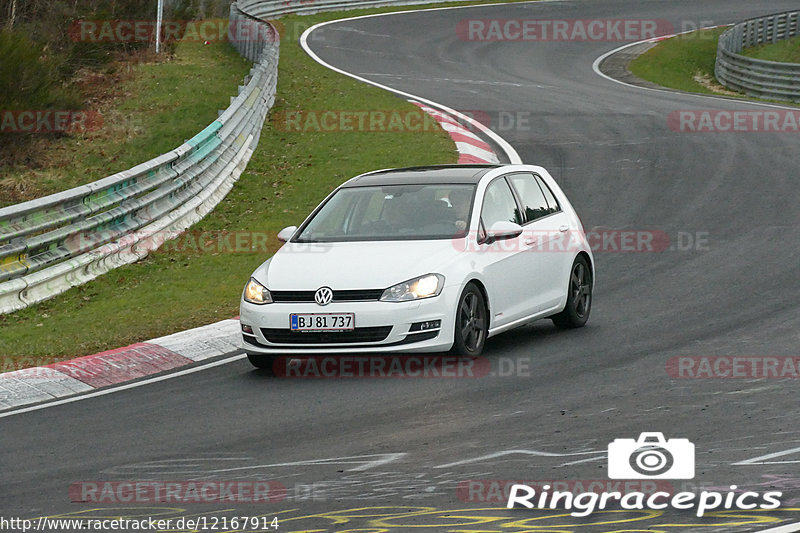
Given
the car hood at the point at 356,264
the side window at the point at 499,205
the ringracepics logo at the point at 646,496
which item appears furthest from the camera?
the side window at the point at 499,205

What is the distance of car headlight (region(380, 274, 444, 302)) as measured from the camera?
32.8 ft

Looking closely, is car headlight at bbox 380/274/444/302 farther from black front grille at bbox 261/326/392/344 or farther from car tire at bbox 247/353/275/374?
car tire at bbox 247/353/275/374

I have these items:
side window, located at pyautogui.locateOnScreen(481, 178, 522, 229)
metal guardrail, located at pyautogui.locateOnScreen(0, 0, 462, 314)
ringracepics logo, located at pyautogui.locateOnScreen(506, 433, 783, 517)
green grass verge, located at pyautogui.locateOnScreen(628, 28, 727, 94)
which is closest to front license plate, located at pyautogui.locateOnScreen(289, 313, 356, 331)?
side window, located at pyautogui.locateOnScreen(481, 178, 522, 229)

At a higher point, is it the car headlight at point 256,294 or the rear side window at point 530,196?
the rear side window at point 530,196

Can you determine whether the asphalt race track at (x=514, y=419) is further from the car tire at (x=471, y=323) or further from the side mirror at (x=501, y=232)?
the side mirror at (x=501, y=232)

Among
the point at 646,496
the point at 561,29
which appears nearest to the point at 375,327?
the point at 646,496

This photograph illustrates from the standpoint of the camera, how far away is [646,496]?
21.2ft

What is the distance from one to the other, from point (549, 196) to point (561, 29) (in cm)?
3362

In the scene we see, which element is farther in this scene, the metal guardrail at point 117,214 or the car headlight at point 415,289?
the metal guardrail at point 117,214

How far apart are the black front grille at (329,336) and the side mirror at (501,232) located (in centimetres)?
133

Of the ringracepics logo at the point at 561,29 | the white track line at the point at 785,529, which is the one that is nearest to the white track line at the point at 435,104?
the ringracepics logo at the point at 561,29

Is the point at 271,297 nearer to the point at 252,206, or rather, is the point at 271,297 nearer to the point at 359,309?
the point at 359,309

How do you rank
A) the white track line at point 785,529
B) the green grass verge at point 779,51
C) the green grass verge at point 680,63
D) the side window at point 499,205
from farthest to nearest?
1. the green grass verge at point 779,51
2. the green grass verge at point 680,63
3. the side window at point 499,205
4. the white track line at point 785,529

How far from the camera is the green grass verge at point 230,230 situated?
1212cm
